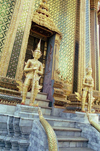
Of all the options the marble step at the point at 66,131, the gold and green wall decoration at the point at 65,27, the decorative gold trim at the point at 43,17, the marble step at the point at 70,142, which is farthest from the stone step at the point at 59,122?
the decorative gold trim at the point at 43,17

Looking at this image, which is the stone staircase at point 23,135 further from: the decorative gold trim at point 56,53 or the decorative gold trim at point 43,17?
the decorative gold trim at point 43,17

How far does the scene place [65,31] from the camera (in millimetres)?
7457

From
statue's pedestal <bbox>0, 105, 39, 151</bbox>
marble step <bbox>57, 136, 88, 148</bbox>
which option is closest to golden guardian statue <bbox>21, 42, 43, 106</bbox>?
statue's pedestal <bbox>0, 105, 39, 151</bbox>

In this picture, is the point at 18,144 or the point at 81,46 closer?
the point at 18,144

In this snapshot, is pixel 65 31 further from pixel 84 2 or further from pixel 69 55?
pixel 84 2

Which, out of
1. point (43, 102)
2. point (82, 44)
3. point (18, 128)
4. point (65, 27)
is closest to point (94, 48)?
point (82, 44)

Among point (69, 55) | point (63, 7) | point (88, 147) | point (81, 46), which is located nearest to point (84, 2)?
point (63, 7)

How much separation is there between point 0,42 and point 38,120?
3639 millimetres

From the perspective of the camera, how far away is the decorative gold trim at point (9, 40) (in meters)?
4.53

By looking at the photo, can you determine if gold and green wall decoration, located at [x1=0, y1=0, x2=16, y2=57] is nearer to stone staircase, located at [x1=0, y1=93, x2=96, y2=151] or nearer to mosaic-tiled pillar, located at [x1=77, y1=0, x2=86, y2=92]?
stone staircase, located at [x1=0, y1=93, x2=96, y2=151]

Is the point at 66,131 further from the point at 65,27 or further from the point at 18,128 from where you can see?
the point at 65,27

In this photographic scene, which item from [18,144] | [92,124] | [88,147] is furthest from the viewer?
[92,124]

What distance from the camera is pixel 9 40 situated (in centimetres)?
490

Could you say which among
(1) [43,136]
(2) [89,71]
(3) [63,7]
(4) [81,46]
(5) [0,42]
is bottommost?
(1) [43,136]
